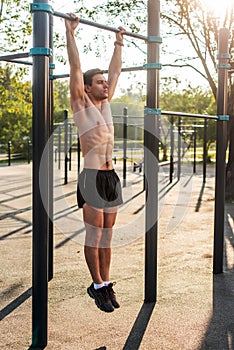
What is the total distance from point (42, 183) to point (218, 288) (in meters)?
2.00

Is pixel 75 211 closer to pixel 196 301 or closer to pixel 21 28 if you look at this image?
pixel 196 301

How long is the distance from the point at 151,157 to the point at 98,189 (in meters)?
0.96

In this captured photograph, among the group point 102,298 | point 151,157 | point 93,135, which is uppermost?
point 93,135

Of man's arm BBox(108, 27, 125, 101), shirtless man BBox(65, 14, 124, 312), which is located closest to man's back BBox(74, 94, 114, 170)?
shirtless man BBox(65, 14, 124, 312)

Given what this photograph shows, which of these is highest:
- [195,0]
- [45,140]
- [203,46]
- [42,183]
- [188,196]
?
[195,0]

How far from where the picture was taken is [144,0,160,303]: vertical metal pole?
384 cm

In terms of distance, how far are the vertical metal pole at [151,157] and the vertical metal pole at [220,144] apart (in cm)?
101

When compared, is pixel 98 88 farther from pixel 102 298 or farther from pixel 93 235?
pixel 102 298

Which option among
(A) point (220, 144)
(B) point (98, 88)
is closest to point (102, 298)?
(B) point (98, 88)

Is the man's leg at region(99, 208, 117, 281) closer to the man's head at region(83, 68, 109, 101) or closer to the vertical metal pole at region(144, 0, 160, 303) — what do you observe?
the man's head at region(83, 68, 109, 101)

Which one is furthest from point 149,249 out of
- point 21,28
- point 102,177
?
point 21,28

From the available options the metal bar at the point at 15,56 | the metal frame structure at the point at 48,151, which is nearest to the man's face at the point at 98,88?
the metal frame structure at the point at 48,151

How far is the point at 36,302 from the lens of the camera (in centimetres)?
304

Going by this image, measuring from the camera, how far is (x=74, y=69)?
2.90 meters
